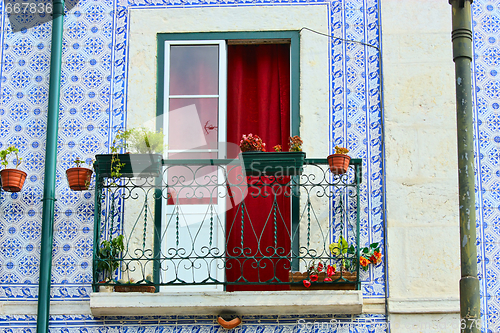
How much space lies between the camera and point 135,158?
624 cm

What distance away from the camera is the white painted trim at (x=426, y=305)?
616 cm

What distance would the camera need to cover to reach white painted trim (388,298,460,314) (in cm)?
616

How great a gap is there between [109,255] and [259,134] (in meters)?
1.79

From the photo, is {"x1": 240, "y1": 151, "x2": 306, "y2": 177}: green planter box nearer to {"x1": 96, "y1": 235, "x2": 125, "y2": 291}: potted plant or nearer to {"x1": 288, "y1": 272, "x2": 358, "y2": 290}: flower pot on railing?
{"x1": 288, "y1": 272, "x2": 358, "y2": 290}: flower pot on railing

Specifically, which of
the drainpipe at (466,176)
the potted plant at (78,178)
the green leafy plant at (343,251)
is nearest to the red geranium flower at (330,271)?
the green leafy plant at (343,251)

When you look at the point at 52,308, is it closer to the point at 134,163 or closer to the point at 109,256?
the point at 109,256

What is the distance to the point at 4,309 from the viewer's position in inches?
251

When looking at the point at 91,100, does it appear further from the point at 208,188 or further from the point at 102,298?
the point at 102,298

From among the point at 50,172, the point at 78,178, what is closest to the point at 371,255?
the point at 78,178

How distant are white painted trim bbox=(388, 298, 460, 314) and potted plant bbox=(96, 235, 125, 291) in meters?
2.37

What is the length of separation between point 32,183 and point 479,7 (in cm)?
446

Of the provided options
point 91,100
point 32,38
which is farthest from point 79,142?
point 32,38

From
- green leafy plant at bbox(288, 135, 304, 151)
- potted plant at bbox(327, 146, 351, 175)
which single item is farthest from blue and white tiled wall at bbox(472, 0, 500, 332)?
green leafy plant at bbox(288, 135, 304, 151)

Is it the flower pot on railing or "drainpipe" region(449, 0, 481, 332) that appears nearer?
"drainpipe" region(449, 0, 481, 332)
